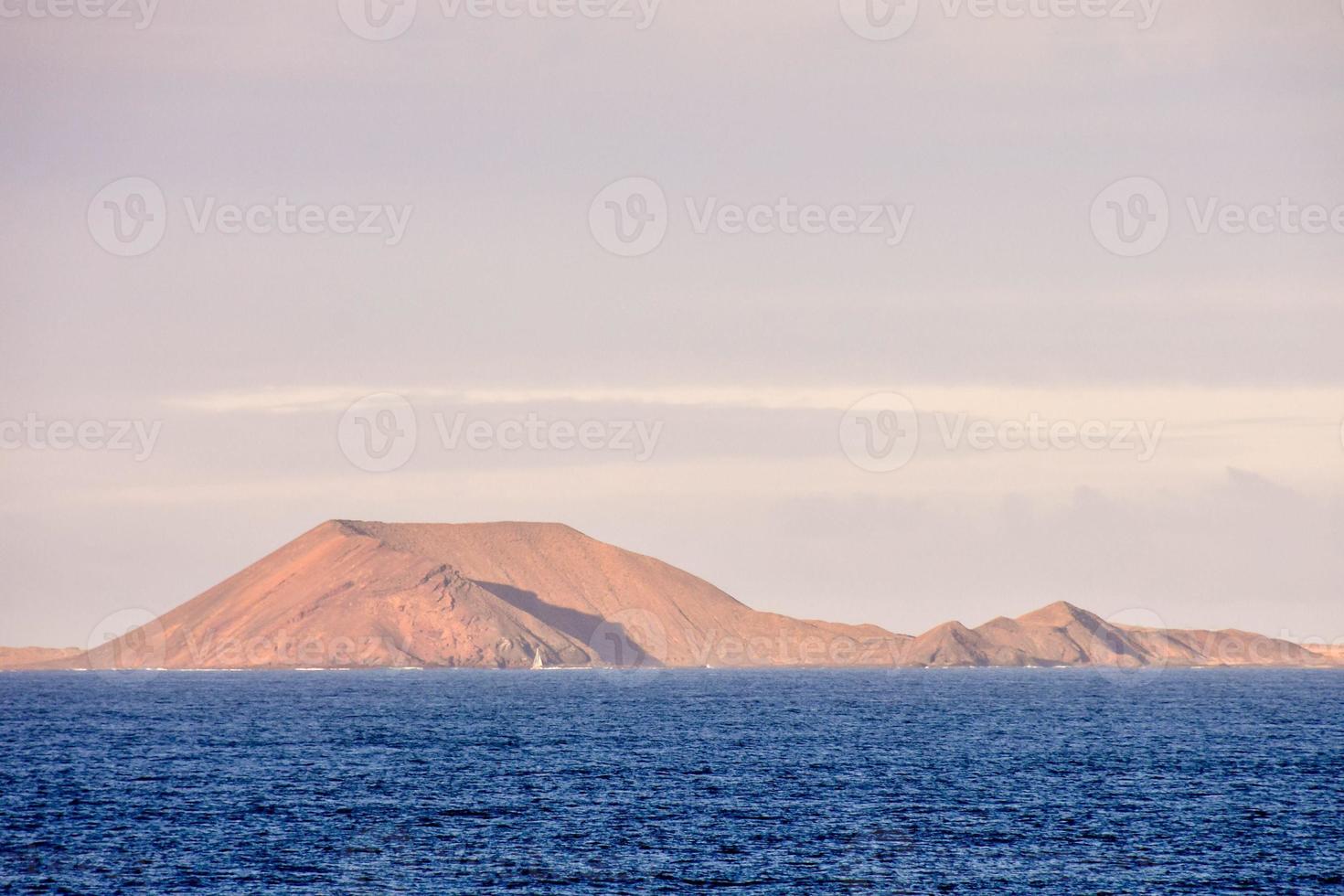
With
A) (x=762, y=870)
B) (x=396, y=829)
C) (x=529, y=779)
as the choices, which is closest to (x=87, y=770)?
(x=529, y=779)

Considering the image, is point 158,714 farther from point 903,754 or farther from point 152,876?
point 152,876

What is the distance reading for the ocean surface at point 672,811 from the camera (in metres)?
62.5

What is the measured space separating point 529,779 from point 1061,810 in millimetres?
32609

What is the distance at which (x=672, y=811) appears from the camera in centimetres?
8069

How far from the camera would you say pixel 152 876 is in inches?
2429

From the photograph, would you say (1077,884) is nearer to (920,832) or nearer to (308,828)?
(920,832)

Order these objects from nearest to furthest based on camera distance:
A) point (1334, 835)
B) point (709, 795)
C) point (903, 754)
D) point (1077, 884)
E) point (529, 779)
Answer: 1. point (1077, 884)
2. point (1334, 835)
3. point (709, 795)
4. point (529, 779)
5. point (903, 754)

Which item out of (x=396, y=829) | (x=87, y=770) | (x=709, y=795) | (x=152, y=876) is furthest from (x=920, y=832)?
(x=87, y=770)

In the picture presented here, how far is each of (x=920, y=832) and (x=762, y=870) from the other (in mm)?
12800

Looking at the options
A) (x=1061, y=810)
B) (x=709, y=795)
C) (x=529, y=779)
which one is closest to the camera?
(x=1061, y=810)

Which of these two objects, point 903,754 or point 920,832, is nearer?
point 920,832

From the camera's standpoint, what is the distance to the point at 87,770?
3986 inches

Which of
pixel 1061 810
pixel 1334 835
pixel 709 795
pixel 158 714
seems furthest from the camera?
pixel 158 714

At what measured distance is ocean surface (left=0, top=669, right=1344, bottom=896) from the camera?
205 feet
